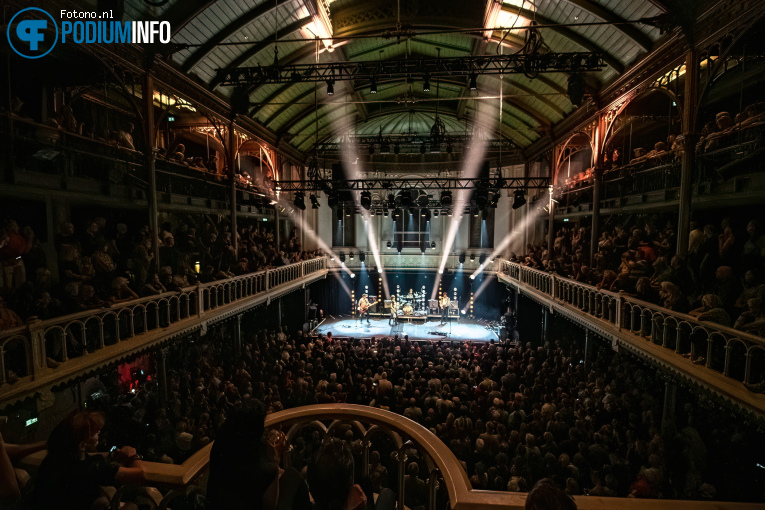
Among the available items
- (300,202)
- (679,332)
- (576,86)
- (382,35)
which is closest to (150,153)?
(382,35)

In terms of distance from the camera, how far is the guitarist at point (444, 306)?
20.4 m

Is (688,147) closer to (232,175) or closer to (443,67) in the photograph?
(443,67)

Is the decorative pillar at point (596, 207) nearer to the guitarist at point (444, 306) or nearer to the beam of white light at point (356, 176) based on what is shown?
the guitarist at point (444, 306)

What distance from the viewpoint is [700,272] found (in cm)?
710

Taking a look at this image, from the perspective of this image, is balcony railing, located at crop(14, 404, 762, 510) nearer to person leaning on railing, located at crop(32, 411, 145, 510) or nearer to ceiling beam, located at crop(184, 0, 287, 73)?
person leaning on railing, located at crop(32, 411, 145, 510)

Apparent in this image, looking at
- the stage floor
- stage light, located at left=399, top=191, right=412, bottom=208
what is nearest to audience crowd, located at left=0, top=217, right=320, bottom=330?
stage light, located at left=399, top=191, right=412, bottom=208

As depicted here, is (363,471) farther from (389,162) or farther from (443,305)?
(389,162)

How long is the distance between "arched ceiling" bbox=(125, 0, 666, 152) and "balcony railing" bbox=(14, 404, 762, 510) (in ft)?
26.9

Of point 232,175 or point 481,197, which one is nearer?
point 232,175

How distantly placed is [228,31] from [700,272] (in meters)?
12.9

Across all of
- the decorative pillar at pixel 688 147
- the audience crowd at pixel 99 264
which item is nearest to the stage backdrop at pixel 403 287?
the audience crowd at pixel 99 264

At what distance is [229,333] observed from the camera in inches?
559

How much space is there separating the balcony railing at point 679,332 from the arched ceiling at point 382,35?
602 cm

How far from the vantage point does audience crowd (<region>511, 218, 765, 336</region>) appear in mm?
5812
